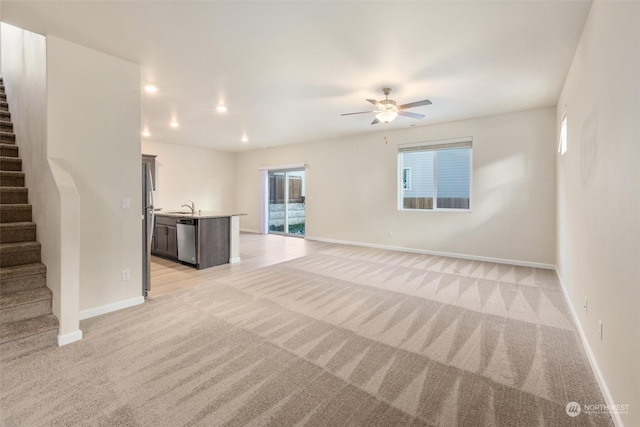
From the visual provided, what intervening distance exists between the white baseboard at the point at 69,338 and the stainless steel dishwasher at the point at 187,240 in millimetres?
2382

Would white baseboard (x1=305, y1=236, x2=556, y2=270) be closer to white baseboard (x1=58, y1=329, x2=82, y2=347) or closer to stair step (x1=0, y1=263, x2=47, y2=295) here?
white baseboard (x1=58, y1=329, x2=82, y2=347)

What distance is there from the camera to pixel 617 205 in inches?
66.2

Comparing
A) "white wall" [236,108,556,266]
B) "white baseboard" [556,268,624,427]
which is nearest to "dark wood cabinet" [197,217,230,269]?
"white wall" [236,108,556,266]

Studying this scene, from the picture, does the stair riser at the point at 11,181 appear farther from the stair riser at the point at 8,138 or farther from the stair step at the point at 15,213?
the stair riser at the point at 8,138

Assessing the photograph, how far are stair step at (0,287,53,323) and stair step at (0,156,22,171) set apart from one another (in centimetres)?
172

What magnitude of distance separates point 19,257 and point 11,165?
4.52ft

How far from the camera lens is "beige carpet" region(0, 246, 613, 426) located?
167 centimetres

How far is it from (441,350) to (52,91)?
412 cm

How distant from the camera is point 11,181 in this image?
10.8ft

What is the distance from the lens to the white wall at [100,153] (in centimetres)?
278

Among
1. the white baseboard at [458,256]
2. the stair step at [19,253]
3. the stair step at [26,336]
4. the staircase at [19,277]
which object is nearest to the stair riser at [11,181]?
the staircase at [19,277]

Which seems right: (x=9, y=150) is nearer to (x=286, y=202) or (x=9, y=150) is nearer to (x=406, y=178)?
(x=286, y=202)

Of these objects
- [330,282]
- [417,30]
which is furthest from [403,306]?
[417,30]

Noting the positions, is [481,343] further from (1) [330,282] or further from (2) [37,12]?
(2) [37,12]
